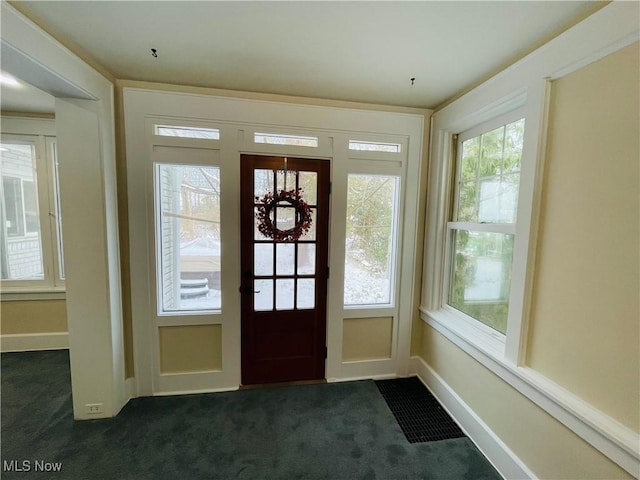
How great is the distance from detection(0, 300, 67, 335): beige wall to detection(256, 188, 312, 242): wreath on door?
2562 millimetres

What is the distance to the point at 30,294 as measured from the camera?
2840 millimetres

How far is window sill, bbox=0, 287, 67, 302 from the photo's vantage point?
281cm

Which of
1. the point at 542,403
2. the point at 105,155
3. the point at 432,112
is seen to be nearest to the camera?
the point at 542,403

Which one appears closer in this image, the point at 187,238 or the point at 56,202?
the point at 187,238

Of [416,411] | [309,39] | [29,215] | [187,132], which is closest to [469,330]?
[416,411]

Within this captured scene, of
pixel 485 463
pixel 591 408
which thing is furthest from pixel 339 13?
pixel 485 463

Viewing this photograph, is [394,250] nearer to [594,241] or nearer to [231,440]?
[594,241]

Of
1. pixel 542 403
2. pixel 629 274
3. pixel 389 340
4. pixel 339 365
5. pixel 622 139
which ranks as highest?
pixel 622 139

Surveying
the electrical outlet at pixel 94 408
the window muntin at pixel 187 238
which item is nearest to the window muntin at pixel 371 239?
the window muntin at pixel 187 238

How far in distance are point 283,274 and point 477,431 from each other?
69.5 inches

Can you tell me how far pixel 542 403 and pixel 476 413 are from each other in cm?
58

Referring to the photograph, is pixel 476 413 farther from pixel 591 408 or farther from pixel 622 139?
pixel 622 139

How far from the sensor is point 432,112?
2369 millimetres

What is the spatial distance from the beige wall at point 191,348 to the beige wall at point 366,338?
Answer: 1.11m
